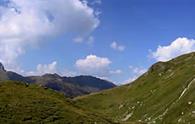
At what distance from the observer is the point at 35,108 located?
75.0 meters

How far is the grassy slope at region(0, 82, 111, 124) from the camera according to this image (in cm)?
7100

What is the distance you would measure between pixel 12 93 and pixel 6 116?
10.3m

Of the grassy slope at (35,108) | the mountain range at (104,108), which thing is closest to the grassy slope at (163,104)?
the mountain range at (104,108)

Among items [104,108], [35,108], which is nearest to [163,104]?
[104,108]

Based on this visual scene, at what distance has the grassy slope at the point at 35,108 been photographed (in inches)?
2795

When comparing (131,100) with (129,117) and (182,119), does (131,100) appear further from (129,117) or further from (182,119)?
(182,119)

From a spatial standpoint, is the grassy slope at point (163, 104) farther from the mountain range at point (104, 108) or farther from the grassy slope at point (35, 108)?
the grassy slope at point (35, 108)

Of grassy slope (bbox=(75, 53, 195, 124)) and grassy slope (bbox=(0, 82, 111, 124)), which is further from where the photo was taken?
grassy slope (bbox=(75, 53, 195, 124))

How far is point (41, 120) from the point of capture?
70562 mm

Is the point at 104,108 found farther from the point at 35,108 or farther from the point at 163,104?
the point at 35,108

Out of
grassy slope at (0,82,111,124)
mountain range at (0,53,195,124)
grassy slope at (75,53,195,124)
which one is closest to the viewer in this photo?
grassy slope at (0,82,111,124)

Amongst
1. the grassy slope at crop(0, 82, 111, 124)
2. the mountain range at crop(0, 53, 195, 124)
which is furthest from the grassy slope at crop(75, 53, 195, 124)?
the grassy slope at crop(0, 82, 111, 124)

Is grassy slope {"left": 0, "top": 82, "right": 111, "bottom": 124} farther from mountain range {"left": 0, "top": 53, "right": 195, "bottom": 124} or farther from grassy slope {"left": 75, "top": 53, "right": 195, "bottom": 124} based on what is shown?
grassy slope {"left": 75, "top": 53, "right": 195, "bottom": 124}

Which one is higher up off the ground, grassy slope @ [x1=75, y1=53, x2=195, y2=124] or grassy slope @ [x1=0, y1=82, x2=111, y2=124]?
grassy slope @ [x1=75, y1=53, x2=195, y2=124]
